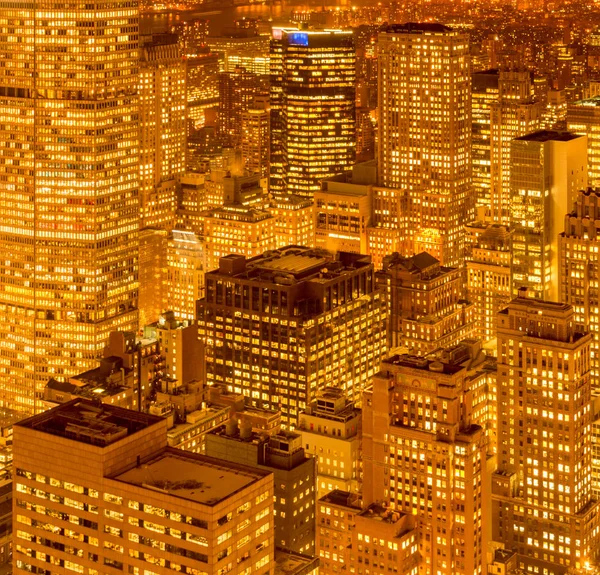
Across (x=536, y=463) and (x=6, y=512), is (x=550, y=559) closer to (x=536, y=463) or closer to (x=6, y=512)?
(x=536, y=463)

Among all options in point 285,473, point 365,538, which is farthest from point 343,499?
point 285,473

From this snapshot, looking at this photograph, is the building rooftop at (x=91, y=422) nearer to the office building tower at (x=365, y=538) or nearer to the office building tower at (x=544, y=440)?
the office building tower at (x=365, y=538)

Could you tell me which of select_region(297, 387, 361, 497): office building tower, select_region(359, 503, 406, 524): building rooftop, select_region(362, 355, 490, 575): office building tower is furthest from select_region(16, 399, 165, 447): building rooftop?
select_region(297, 387, 361, 497): office building tower

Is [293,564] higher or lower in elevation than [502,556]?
higher

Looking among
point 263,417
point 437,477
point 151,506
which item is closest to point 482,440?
point 437,477

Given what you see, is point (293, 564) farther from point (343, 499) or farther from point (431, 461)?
point (343, 499)

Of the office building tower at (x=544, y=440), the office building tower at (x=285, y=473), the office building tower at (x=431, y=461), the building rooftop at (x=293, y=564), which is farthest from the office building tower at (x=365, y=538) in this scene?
the office building tower at (x=544, y=440)

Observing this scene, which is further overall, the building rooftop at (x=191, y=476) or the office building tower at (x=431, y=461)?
the office building tower at (x=431, y=461)
